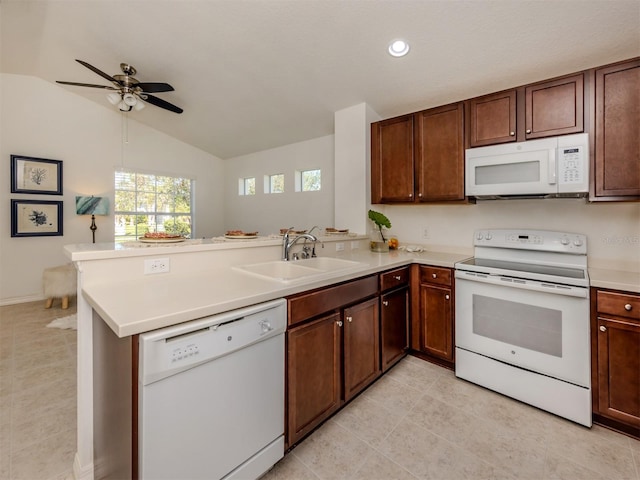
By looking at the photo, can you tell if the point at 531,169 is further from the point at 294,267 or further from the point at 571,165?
the point at 294,267

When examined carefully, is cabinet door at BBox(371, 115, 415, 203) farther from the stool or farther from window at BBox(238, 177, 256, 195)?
the stool

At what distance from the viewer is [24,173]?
402 cm

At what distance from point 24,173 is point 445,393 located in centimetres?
585

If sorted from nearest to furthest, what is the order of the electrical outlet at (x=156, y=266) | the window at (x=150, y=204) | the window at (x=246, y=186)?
the electrical outlet at (x=156, y=266) < the window at (x=150, y=204) < the window at (x=246, y=186)

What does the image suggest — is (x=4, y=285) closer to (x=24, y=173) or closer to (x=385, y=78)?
(x=24, y=173)

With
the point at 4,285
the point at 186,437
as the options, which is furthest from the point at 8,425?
the point at 4,285

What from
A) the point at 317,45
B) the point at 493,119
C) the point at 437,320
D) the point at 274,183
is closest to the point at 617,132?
the point at 493,119

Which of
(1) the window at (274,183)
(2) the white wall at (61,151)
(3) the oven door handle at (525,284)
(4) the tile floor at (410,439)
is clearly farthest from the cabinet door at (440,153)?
(2) the white wall at (61,151)

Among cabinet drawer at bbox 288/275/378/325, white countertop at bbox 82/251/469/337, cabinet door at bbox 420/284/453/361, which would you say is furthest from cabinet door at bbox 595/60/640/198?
white countertop at bbox 82/251/469/337

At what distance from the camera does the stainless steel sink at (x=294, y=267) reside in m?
1.89

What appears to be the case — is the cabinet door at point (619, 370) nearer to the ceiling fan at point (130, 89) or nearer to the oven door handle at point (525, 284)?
the oven door handle at point (525, 284)

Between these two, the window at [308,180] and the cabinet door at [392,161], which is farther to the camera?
the window at [308,180]

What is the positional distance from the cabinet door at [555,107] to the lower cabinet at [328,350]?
166 centimetres

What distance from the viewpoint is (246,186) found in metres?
6.04
